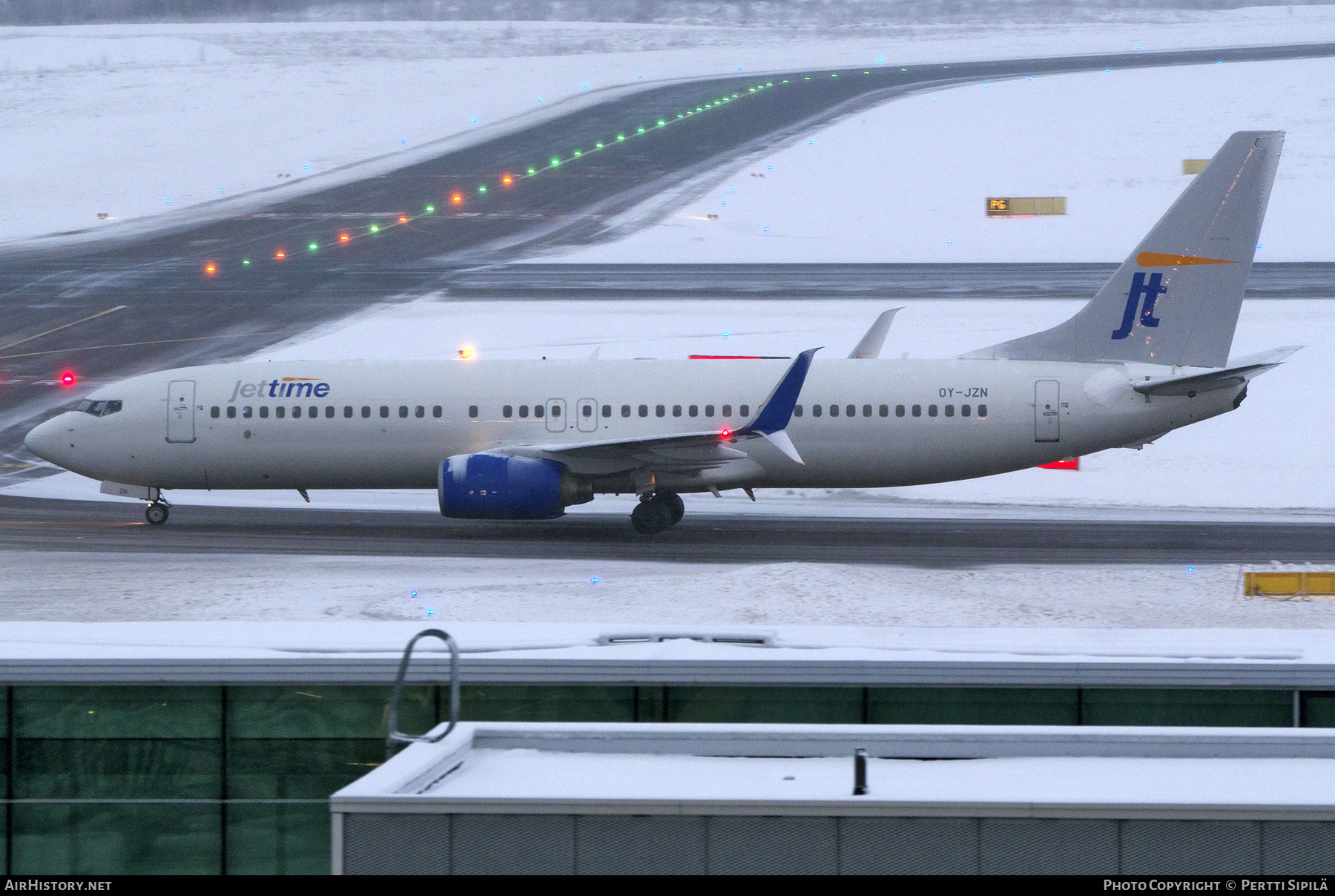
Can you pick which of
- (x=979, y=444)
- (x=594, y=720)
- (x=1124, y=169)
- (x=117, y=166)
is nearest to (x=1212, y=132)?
(x=1124, y=169)

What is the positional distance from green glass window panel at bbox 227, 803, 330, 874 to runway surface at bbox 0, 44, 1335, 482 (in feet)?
105

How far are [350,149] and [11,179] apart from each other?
60.5ft

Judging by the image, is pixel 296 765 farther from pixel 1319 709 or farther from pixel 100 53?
pixel 100 53

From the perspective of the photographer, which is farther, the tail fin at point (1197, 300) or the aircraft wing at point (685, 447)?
the tail fin at point (1197, 300)

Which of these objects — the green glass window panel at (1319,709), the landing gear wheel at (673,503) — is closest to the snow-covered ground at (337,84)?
the landing gear wheel at (673,503)

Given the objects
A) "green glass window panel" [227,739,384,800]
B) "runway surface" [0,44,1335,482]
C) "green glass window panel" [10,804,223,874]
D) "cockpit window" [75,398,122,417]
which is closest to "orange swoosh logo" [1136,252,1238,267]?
"cockpit window" [75,398,122,417]

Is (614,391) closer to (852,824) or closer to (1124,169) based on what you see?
(852,824)

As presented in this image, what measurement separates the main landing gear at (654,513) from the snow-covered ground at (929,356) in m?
4.58

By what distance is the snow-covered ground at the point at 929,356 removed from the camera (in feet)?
Result: 132

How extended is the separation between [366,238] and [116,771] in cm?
5524

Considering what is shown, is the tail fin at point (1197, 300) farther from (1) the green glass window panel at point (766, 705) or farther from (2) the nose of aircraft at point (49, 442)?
(2) the nose of aircraft at point (49, 442)

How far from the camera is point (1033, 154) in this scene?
7962 centimetres

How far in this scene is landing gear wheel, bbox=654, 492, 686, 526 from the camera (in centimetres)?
3441

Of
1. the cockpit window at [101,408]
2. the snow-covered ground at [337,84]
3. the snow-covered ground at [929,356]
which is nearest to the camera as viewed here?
the cockpit window at [101,408]
